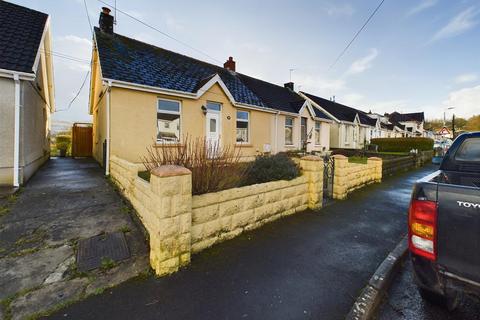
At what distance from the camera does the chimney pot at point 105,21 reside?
35.2 ft

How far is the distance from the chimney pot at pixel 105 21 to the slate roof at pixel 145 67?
0.32 meters

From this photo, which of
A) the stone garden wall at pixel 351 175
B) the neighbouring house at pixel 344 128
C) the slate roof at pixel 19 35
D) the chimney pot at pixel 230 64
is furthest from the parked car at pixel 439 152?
the chimney pot at pixel 230 64

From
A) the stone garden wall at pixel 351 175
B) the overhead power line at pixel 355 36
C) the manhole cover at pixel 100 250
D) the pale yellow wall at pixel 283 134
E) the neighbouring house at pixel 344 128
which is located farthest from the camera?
the neighbouring house at pixel 344 128

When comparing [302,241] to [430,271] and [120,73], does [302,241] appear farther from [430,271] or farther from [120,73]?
[120,73]

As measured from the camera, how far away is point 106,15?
10797 millimetres

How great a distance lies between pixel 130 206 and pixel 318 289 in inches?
159

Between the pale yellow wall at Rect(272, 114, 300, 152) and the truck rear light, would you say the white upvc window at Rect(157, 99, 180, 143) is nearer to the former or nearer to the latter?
the pale yellow wall at Rect(272, 114, 300, 152)

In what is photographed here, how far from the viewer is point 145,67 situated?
9391 millimetres

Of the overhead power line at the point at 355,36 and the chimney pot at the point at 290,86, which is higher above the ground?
the chimney pot at the point at 290,86

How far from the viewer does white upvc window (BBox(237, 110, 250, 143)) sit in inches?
469

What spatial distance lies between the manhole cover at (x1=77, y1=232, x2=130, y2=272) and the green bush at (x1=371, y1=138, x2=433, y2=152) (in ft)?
87.3

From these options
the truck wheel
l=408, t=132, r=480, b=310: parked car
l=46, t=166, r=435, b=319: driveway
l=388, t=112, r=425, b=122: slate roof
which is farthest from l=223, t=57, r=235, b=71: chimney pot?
l=388, t=112, r=425, b=122: slate roof

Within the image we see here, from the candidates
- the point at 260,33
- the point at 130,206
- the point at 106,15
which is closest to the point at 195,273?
the point at 130,206

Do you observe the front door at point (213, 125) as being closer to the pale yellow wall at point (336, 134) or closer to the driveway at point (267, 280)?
the driveway at point (267, 280)
